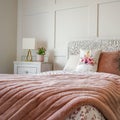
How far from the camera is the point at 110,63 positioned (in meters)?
2.97

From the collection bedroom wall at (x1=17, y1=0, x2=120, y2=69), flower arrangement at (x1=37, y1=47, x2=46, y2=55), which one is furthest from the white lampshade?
bedroom wall at (x1=17, y1=0, x2=120, y2=69)

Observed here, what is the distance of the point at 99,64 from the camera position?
3064 millimetres

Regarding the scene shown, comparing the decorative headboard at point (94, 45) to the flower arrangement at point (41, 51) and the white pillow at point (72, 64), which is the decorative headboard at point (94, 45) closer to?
the white pillow at point (72, 64)

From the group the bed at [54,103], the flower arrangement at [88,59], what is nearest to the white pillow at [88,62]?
the flower arrangement at [88,59]

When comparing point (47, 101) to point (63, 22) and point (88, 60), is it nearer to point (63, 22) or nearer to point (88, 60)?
point (88, 60)

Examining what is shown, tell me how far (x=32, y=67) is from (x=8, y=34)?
106 centimetres

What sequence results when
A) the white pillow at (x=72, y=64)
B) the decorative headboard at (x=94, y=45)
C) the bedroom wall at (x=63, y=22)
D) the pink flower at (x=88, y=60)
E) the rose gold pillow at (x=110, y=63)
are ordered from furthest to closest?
the bedroom wall at (x=63, y=22) < the decorative headboard at (x=94, y=45) < the white pillow at (x=72, y=64) < the pink flower at (x=88, y=60) < the rose gold pillow at (x=110, y=63)

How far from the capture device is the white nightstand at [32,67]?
3.85 m

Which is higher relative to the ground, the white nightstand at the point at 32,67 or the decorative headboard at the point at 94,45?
the decorative headboard at the point at 94,45

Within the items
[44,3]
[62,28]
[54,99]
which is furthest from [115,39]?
[54,99]

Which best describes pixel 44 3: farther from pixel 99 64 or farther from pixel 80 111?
pixel 80 111

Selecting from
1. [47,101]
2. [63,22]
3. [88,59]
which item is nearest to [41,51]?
[63,22]

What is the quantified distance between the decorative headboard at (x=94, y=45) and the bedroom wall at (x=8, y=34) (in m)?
1.38

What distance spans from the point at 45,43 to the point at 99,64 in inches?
61.1
